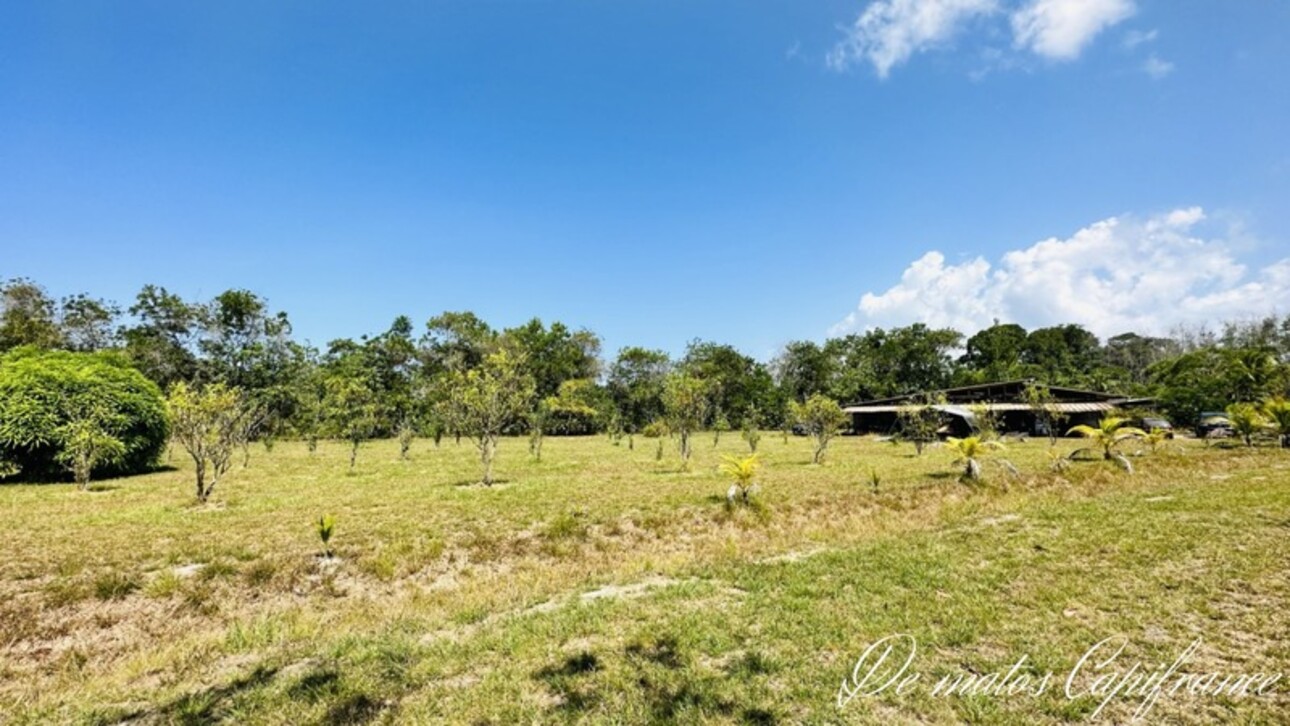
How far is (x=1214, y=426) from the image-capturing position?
34812 millimetres

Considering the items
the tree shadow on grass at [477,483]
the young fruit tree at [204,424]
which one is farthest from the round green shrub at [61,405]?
the tree shadow on grass at [477,483]

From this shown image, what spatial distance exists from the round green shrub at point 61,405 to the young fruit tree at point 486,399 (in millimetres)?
12788

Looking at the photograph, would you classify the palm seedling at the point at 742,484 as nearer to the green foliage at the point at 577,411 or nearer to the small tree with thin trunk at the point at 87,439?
the small tree with thin trunk at the point at 87,439

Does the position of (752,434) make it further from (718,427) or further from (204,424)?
(204,424)

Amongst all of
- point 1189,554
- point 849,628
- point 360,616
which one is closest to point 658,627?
point 849,628

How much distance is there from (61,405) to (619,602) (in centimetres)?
2400

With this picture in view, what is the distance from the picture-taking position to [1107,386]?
196 ft

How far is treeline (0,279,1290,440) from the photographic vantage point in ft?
146

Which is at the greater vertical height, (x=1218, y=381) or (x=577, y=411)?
(x=1218, y=381)

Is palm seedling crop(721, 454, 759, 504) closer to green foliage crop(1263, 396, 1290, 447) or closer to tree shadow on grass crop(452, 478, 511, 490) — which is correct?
tree shadow on grass crop(452, 478, 511, 490)

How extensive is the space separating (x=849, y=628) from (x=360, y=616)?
6.35 meters

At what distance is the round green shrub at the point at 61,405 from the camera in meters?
18.4

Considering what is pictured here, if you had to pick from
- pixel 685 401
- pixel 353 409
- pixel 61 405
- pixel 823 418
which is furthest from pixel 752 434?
pixel 61 405

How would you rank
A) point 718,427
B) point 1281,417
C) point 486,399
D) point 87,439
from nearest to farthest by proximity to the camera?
point 87,439 → point 486,399 → point 1281,417 → point 718,427
